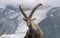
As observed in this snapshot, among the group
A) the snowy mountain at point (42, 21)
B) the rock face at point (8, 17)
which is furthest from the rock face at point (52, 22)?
the rock face at point (8, 17)

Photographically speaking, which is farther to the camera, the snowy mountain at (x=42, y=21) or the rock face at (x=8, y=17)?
the rock face at (x=8, y=17)

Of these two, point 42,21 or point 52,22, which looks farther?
point 52,22

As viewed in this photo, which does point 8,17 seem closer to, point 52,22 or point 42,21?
point 52,22

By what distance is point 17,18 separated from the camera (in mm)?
173500

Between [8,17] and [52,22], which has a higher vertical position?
[8,17]

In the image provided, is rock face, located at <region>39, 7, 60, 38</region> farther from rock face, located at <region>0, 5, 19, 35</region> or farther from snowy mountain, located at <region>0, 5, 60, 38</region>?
rock face, located at <region>0, 5, 19, 35</region>

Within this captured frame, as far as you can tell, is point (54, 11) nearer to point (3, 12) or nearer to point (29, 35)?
point (3, 12)

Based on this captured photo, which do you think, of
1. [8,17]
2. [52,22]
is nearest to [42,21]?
[52,22]

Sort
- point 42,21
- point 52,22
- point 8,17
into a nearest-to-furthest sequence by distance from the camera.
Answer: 1. point 42,21
2. point 52,22
3. point 8,17

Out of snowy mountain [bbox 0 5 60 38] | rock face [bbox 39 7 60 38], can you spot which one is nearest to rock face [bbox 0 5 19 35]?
snowy mountain [bbox 0 5 60 38]

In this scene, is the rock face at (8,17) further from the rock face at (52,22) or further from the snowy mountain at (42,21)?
the rock face at (52,22)

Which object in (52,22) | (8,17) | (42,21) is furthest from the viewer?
(8,17)

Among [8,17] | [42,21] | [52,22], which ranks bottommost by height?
[42,21]

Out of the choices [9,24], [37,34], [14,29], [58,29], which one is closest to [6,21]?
[9,24]
